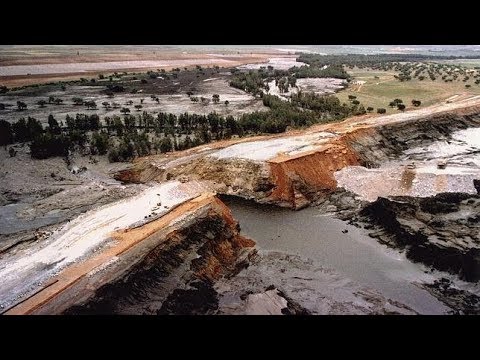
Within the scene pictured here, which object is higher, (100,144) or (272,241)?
(100,144)

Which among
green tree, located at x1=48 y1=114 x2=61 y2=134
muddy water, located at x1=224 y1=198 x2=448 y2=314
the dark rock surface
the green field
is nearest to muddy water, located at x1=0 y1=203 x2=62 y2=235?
muddy water, located at x1=224 y1=198 x2=448 y2=314

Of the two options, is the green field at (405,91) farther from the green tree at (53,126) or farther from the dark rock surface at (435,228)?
the green tree at (53,126)

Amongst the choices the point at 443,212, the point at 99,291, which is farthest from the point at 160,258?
the point at 443,212

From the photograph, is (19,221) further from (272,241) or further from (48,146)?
(272,241)

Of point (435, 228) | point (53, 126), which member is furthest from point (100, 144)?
point (435, 228)

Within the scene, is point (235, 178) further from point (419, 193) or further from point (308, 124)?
point (308, 124)

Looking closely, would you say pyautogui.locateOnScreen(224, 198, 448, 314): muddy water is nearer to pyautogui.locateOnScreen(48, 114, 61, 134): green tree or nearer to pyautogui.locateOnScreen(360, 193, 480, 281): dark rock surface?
pyautogui.locateOnScreen(360, 193, 480, 281): dark rock surface

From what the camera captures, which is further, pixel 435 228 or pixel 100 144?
pixel 100 144
